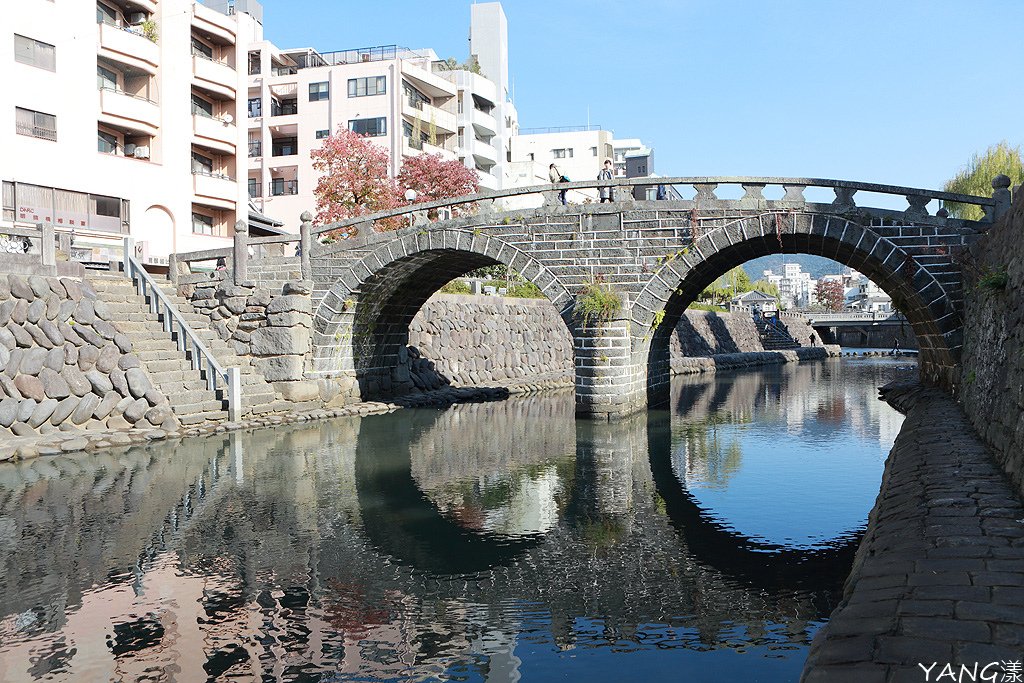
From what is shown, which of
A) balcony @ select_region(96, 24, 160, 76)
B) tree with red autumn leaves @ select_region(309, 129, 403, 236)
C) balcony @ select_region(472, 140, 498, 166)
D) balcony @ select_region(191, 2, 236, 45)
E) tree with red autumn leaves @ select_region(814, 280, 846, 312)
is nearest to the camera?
balcony @ select_region(96, 24, 160, 76)

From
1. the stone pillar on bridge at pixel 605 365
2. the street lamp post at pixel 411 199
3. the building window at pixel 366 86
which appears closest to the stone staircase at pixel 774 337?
the building window at pixel 366 86

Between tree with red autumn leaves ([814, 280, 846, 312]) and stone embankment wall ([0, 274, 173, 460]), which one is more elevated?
tree with red autumn leaves ([814, 280, 846, 312])

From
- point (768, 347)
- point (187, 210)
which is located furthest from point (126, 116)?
point (768, 347)

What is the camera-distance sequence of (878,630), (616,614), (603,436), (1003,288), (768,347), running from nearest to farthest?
(878,630) < (616,614) < (1003,288) < (603,436) < (768,347)

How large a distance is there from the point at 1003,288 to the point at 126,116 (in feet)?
94.6

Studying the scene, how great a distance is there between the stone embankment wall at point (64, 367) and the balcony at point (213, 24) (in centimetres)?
1971

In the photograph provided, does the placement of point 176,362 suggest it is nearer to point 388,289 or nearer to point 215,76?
point 388,289

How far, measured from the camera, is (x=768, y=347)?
60.3 meters

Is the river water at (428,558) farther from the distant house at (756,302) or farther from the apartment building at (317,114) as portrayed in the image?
the distant house at (756,302)

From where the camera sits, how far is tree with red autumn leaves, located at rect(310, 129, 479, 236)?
35562mm

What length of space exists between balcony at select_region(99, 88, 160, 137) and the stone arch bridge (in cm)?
1312

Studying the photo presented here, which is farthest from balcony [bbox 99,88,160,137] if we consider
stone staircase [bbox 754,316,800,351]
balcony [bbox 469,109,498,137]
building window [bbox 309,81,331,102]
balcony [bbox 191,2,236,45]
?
stone staircase [bbox 754,316,800,351]

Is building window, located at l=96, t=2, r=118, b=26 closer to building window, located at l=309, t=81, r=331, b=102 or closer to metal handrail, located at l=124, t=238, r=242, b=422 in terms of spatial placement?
metal handrail, located at l=124, t=238, r=242, b=422

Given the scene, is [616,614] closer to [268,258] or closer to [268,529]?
[268,529]
